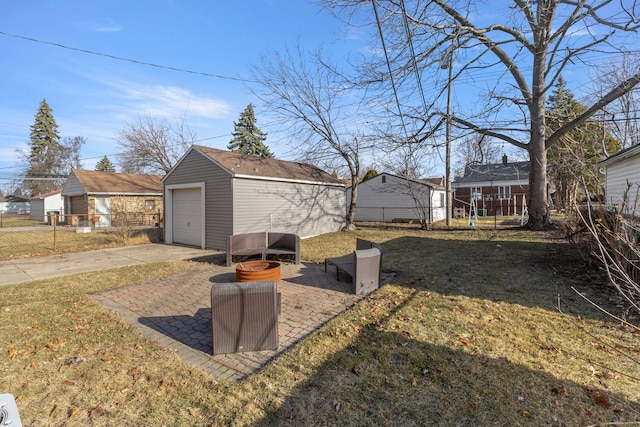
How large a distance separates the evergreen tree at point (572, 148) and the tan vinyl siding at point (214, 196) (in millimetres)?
A: 9220

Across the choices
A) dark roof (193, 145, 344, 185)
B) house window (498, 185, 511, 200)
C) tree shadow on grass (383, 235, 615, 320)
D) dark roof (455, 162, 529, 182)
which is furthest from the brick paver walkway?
house window (498, 185, 511, 200)

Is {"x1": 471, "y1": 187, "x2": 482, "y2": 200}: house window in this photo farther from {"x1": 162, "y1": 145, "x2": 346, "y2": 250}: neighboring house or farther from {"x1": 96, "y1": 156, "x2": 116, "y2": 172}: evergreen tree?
{"x1": 96, "y1": 156, "x2": 116, "y2": 172}: evergreen tree

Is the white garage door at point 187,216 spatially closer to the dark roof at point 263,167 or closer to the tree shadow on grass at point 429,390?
the dark roof at point 263,167

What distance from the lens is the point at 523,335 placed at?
12.2 feet

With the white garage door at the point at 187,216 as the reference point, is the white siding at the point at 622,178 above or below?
above

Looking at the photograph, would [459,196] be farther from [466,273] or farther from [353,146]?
[466,273]

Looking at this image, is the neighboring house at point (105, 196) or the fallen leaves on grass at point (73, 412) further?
the neighboring house at point (105, 196)

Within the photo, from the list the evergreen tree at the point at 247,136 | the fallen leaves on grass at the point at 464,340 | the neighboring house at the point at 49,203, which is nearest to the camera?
the fallen leaves on grass at the point at 464,340

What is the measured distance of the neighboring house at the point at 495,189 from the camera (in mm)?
29156

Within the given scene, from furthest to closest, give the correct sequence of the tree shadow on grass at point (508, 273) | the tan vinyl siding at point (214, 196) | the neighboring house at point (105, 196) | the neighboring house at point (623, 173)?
the neighboring house at point (105, 196) < the tan vinyl siding at point (214, 196) < the neighboring house at point (623, 173) < the tree shadow on grass at point (508, 273)

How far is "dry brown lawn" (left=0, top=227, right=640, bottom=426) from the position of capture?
2473 mm

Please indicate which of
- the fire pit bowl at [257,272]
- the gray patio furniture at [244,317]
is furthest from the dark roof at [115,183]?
the gray patio furniture at [244,317]

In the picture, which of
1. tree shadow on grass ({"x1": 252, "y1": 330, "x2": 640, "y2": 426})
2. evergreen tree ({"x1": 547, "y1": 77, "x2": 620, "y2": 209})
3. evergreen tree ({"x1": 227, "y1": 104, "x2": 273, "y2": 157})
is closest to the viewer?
tree shadow on grass ({"x1": 252, "y1": 330, "x2": 640, "y2": 426})

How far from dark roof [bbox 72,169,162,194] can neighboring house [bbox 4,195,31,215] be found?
1198 inches
